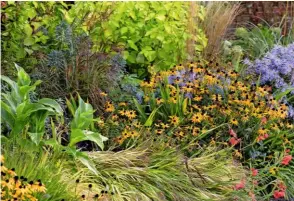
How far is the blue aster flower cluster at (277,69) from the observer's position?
6.19 meters

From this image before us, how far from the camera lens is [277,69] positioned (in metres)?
6.34

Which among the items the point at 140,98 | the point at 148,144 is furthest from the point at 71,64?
the point at 148,144

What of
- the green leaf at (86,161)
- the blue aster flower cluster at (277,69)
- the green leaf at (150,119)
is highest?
the blue aster flower cluster at (277,69)

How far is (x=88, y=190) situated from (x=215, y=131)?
1.56 m

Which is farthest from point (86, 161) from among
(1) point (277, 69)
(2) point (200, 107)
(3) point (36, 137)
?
(1) point (277, 69)

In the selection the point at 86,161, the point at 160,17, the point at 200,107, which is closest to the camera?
the point at 86,161

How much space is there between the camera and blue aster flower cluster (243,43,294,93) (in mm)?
6188

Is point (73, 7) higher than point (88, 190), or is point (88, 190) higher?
point (73, 7)

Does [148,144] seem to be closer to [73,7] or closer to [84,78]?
[84,78]

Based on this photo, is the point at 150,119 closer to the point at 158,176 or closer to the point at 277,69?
the point at 158,176

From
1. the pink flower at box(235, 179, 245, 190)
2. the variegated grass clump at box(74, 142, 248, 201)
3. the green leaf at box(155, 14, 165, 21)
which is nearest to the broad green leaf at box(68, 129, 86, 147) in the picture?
the variegated grass clump at box(74, 142, 248, 201)

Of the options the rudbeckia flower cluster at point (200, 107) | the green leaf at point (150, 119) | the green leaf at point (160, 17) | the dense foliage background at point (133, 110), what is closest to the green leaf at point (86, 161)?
the dense foliage background at point (133, 110)

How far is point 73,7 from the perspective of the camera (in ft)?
20.4

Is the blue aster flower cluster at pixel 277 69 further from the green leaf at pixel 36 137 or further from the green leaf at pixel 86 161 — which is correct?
the green leaf at pixel 36 137
